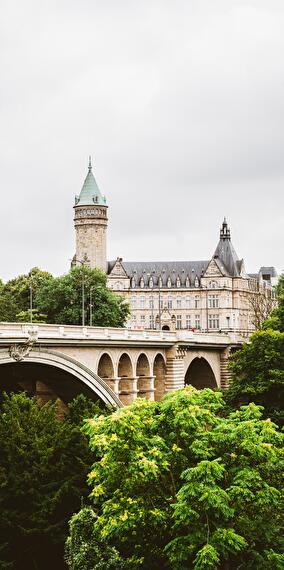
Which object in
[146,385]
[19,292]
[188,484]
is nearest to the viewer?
[188,484]

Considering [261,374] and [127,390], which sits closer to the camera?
[261,374]

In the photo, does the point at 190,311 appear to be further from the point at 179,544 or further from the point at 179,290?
the point at 179,544

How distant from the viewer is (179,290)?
199 m

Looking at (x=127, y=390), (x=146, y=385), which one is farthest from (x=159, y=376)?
(x=127, y=390)

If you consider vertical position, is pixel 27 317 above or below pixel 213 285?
below

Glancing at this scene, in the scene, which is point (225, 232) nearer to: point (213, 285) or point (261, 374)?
point (213, 285)

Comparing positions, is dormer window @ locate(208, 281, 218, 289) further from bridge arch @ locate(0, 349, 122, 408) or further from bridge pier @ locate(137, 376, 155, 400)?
bridge arch @ locate(0, 349, 122, 408)

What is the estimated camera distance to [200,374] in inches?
3292

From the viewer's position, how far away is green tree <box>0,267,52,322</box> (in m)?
115

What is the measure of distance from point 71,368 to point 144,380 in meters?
14.1

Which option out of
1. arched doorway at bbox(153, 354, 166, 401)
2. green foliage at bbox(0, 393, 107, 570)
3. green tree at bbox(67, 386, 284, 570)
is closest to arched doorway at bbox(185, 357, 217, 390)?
arched doorway at bbox(153, 354, 166, 401)

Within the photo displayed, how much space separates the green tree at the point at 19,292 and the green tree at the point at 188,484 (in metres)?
83.3

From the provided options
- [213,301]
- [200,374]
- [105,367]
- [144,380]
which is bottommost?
[144,380]

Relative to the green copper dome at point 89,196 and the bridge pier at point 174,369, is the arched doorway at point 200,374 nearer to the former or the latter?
the bridge pier at point 174,369
